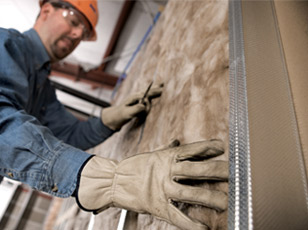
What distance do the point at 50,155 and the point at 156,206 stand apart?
1.32ft

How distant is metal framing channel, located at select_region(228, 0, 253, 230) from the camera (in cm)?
43

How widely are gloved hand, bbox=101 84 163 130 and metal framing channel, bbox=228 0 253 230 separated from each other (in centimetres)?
61

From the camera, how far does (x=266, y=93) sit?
0.60 metres

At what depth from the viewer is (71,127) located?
6.20 ft

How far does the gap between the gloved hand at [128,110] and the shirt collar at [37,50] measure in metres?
0.51

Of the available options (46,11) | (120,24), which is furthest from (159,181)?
(120,24)

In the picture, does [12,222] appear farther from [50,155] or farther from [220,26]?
[220,26]

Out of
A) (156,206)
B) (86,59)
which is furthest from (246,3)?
(86,59)

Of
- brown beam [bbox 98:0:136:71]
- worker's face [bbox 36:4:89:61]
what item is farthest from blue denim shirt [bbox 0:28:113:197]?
brown beam [bbox 98:0:136:71]

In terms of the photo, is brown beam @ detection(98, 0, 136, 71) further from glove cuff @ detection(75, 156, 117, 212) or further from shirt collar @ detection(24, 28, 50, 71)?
glove cuff @ detection(75, 156, 117, 212)

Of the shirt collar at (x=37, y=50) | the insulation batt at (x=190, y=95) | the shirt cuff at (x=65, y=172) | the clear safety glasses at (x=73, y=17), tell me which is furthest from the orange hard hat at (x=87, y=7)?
Result: the shirt cuff at (x=65, y=172)

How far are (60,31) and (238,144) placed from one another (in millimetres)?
1477

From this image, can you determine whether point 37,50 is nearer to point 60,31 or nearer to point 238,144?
point 60,31

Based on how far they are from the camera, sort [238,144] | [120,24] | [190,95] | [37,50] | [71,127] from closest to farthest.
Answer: [238,144], [190,95], [37,50], [71,127], [120,24]
